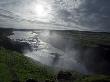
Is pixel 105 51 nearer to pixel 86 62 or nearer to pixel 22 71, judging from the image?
pixel 86 62

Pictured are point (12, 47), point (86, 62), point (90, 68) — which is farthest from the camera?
point (12, 47)

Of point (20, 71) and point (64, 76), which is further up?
point (20, 71)

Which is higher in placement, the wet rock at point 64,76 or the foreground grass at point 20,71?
the foreground grass at point 20,71

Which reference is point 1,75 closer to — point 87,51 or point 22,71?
point 22,71

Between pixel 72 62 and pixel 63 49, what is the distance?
3038 cm

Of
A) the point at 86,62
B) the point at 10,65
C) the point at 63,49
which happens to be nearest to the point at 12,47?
the point at 63,49

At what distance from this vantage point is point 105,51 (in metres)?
88.3

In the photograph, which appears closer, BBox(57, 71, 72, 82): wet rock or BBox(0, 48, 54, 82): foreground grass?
BBox(0, 48, 54, 82): foreground grass

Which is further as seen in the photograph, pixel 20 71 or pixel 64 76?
pixel 20 71

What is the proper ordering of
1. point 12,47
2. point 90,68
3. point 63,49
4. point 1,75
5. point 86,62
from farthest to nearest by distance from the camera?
point 63,49, point 12,47, point 86,62, point 90,68, point 1,75

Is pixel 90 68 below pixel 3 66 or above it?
below

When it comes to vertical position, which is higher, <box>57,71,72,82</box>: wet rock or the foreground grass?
the foreground grass

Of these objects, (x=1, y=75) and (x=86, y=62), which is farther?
(x=86, y=62)

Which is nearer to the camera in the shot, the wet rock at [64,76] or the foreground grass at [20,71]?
the foreground grass at [20,71]
